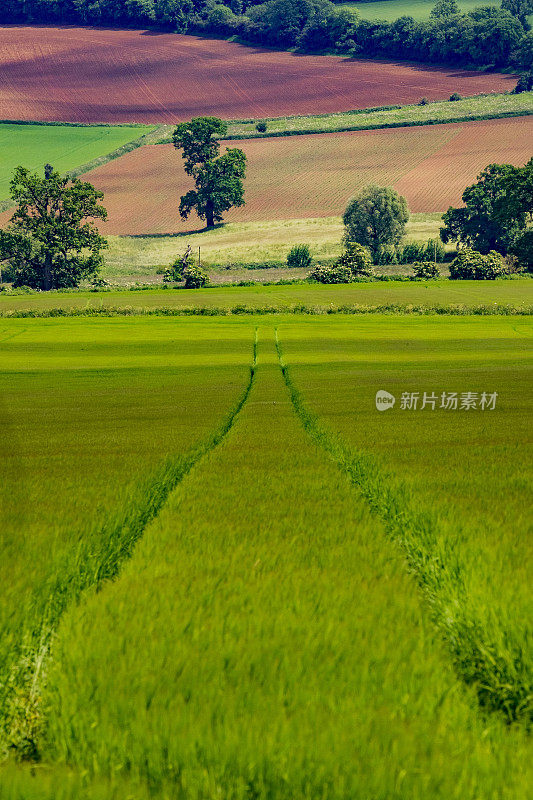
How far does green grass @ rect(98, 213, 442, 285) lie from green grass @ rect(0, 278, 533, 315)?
866 inches

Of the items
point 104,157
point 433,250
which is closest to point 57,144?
point 104,157

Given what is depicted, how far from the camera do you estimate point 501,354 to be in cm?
4531

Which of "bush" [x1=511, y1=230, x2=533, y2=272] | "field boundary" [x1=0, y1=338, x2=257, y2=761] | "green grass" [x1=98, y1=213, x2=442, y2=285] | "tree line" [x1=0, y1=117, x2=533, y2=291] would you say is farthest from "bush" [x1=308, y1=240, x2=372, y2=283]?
"field boundary" [x1=0, y1=338, x2=257, y2=761]

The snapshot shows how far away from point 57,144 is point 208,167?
49.9 metres

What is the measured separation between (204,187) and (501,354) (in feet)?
386

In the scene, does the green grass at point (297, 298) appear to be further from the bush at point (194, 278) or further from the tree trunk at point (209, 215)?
the tree trunk at point (209, 215)

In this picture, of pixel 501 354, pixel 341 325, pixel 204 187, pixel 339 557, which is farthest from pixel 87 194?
pixel 339 557

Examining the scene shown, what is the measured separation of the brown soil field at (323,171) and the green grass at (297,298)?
5803cm

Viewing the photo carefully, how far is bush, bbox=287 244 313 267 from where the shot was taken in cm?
12500

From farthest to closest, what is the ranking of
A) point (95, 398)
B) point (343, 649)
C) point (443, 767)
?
point (95, 398)
point (343, 649)
point (443, 767)

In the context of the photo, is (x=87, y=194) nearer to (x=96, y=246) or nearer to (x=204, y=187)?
(x=96, y=246)

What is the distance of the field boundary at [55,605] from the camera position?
4.91 metres

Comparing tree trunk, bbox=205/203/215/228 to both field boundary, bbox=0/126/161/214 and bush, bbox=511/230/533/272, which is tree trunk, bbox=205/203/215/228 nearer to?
field boundary, bbox=0/126/161/214

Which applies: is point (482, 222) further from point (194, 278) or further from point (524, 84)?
point (524, 84)
